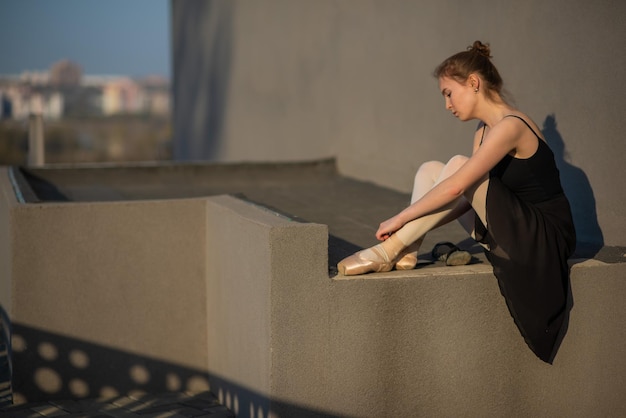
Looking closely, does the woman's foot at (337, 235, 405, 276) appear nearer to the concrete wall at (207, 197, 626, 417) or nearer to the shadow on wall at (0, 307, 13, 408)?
the concrete wall at (207, 197, 626, 417)

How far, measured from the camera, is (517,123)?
161 inches

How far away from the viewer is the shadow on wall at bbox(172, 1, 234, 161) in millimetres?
13172

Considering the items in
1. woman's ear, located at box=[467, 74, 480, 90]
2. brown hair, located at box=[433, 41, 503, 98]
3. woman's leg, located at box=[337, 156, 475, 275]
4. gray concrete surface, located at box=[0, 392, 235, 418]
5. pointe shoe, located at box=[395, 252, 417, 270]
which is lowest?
gray concrete surface, located at box=[0, 392, 235, 418]

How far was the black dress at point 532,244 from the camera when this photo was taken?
4.07m

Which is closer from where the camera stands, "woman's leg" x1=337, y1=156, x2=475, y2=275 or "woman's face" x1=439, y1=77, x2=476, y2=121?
"woman's leg" x1=337, y1=156, x2=475, y2=275

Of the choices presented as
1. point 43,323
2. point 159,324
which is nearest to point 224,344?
point 159,324

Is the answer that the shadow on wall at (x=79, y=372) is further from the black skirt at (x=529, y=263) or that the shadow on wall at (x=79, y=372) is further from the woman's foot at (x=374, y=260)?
the black skirt at (x=529, y=263)

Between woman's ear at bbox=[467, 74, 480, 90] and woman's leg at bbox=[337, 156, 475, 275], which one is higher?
woman's ear at bbox=[467, 74, 480, 90]

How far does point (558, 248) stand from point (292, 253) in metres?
1.07

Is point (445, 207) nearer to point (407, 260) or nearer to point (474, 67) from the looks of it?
point (407, 260)

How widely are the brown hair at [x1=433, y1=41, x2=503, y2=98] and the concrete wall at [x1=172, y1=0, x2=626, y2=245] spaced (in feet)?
2.70

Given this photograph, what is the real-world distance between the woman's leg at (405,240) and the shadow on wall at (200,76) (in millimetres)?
8668

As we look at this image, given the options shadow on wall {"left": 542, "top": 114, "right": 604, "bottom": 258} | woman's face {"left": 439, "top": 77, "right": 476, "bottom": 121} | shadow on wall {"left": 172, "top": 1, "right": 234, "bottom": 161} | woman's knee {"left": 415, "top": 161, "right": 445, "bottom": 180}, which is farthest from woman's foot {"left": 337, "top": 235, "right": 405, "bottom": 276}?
shadow on wall {"left": 172, "top": 1, "right": 234, "bottom": 161}

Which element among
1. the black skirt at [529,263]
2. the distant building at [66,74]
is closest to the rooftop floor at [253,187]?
the black skirt at [529,263]
